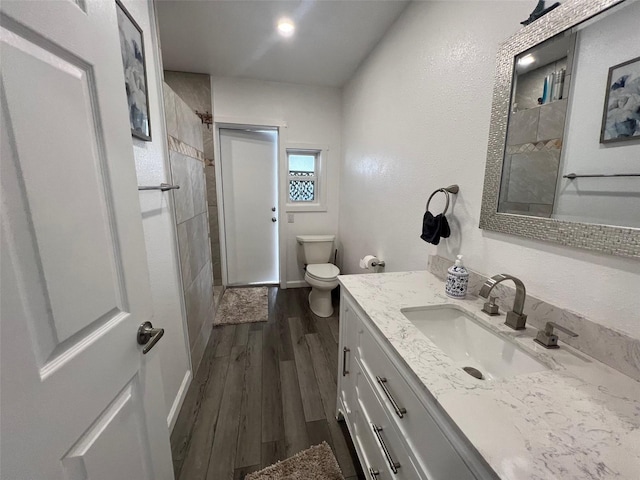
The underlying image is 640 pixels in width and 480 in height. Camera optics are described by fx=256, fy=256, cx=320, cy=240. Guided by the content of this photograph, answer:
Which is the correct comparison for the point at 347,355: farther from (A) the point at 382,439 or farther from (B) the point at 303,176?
(B) the point at 303,176

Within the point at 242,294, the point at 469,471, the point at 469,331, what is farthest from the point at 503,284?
the point at 242,294

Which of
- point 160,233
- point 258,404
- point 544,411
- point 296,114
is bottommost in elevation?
point 258,404

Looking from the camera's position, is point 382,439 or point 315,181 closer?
point 382,439

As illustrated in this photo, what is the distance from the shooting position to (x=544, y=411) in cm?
54

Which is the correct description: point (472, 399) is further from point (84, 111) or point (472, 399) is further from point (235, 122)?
point (235, 122)

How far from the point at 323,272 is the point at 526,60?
2092 mm

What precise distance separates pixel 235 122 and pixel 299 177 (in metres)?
0.91

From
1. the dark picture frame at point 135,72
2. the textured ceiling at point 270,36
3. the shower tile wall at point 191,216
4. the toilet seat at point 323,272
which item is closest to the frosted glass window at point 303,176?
the textured ceiling at point 270,36

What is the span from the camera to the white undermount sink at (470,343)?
811mm

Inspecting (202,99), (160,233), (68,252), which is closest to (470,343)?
(68,252)

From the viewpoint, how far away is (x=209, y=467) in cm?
121

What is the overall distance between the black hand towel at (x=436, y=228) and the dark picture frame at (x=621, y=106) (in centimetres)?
62

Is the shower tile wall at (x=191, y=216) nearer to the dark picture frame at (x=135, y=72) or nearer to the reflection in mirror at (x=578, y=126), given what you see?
the dark picture frame at (x=135, y=72)

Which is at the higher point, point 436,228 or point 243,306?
point 436,228
